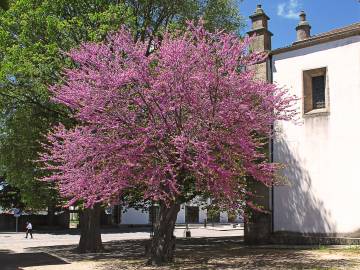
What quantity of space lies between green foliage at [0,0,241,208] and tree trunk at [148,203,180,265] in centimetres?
300

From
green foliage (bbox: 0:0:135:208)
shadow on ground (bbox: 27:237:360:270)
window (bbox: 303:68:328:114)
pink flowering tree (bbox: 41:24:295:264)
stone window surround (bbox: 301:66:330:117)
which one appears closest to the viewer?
pink flowering tree (bbox: 41:24:295:264)

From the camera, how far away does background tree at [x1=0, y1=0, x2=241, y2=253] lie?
2046 cm

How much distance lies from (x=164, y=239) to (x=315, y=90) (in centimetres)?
1140

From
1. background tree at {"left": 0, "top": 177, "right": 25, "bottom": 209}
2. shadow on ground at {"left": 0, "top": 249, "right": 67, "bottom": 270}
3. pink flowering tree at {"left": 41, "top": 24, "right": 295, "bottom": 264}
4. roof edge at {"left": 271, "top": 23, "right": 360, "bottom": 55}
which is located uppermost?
roof edge at {"left": 271, "top": 23, "right": 360, "bottom": 55}

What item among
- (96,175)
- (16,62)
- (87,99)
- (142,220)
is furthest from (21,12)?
(142,220)

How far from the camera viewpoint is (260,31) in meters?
27.0

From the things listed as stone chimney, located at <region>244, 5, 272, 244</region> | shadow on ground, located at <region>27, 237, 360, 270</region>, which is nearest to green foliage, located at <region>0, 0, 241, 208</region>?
shadow on ground, located at <region>27, 237, 360, 270</region>

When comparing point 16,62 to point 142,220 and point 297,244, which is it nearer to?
point 297,244

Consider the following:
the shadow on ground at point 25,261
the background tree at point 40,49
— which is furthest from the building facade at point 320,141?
the shadow on ground at point 25,261

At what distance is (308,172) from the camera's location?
920 inches

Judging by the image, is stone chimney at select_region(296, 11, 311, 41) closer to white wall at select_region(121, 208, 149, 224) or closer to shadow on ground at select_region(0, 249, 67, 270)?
shadow on ground at select_region(0, 249, 67, 270)

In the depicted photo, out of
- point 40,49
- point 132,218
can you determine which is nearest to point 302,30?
point 40,49

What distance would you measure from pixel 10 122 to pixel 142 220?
39453mm

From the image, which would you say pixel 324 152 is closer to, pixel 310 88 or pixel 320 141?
pixel 320 141
